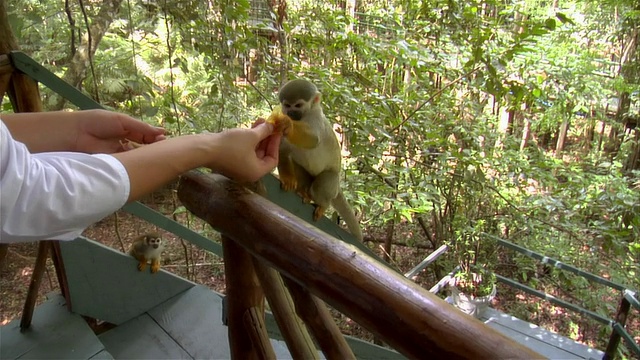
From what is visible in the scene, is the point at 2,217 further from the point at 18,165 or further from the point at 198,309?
the point at 198,309

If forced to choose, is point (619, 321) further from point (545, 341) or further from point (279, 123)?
point (279, 123)

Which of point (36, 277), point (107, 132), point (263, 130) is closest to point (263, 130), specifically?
point (263, 130)

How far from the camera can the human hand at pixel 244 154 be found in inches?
Result: 31.5

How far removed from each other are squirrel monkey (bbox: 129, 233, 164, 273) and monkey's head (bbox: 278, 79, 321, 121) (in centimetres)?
96

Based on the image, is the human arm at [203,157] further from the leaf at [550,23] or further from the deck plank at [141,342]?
the leaf at [550,23]

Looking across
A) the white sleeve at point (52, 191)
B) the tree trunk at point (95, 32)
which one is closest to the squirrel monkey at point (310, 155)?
the white sleeve at point (52, 191)

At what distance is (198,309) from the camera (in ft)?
6.45

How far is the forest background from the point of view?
240 centimetres

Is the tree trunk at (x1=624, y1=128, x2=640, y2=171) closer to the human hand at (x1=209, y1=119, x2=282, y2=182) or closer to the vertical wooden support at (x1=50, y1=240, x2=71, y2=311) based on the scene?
the human hand at (x1=209, y1=119, x2=282, y2=182)

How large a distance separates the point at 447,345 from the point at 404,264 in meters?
4.24

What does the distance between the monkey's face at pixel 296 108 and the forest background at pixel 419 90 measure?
64 centimetres

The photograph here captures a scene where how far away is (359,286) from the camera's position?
0.59m

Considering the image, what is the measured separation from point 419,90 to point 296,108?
6.69ft

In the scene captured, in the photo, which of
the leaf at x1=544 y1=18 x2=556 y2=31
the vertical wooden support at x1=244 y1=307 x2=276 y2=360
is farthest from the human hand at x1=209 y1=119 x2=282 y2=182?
the leaf at x1=544 y1=18 x2=556 y2=31
